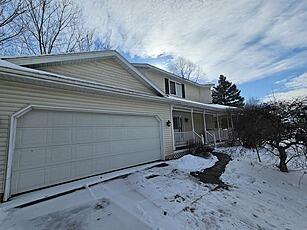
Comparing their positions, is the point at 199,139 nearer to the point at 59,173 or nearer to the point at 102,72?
the point at 102,72


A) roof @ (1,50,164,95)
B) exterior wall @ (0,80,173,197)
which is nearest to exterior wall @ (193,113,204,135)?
roof @ (1,50,164,95)

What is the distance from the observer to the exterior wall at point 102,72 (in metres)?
7.77

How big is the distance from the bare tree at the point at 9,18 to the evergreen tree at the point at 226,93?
33061 mm

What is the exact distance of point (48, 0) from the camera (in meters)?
18.1

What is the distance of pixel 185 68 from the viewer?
104 ft

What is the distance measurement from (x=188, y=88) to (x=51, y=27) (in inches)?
607

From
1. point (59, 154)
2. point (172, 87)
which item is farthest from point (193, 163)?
point (172, 87)

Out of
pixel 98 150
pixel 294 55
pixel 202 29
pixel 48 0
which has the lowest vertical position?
pixel 98 150

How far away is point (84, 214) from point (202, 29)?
1174 centimetres

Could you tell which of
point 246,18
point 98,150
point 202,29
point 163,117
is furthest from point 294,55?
point 98,150

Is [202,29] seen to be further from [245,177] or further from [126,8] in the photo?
[245,177]

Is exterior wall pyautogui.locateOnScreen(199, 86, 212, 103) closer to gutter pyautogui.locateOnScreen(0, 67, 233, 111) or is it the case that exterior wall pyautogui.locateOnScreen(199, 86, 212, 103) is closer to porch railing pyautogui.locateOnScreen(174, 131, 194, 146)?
porch railing pyautogui.locateOnScreen(174, 131, 194, 146)

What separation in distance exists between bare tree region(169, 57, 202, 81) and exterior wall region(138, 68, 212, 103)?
1124cm

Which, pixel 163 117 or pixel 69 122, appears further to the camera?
pixel 163 117
